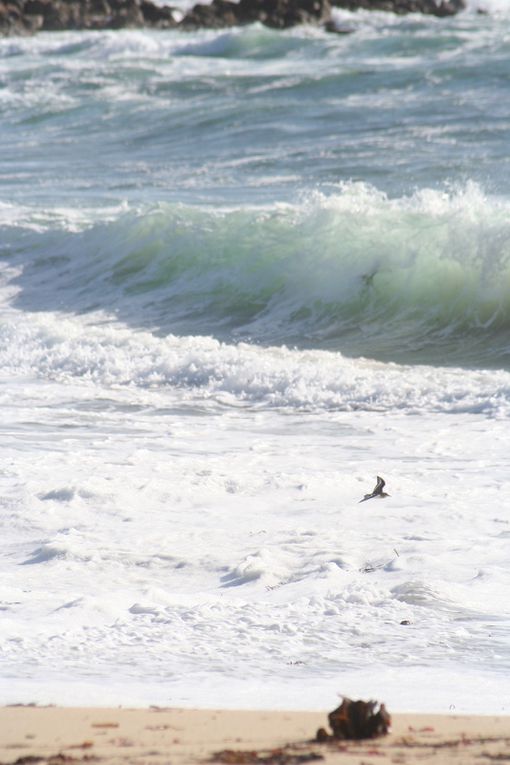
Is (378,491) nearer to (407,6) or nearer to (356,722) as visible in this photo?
(356,722)

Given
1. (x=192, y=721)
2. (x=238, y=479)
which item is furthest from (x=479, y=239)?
(x=192, y=721)

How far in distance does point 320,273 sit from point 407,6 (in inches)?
1343

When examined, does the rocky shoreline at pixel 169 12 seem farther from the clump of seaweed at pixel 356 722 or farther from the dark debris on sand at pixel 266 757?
the dark debris on sand at pixel 266 757

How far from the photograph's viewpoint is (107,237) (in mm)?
12148

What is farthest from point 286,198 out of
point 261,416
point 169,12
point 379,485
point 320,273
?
point 169,12

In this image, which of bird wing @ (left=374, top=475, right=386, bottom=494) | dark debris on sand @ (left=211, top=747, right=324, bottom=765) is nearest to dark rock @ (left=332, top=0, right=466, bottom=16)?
bird wing @ (left=374, top=475, right=386, bottom=494)

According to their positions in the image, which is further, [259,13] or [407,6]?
[407,6]

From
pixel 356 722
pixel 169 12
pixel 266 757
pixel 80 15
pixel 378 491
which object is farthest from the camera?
pixel 80 15

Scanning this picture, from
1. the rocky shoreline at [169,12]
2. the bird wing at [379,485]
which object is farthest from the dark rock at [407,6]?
the bird wing at [379,485]

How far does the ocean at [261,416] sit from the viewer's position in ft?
10.9

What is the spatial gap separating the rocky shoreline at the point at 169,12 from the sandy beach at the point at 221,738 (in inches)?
1473

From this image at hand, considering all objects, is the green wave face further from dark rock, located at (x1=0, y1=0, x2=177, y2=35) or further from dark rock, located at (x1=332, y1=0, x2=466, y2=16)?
dark rock, located at (x1=0, y1=0, x2=177, y2=35)

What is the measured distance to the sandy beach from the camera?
246cm

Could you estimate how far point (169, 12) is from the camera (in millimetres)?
40969
